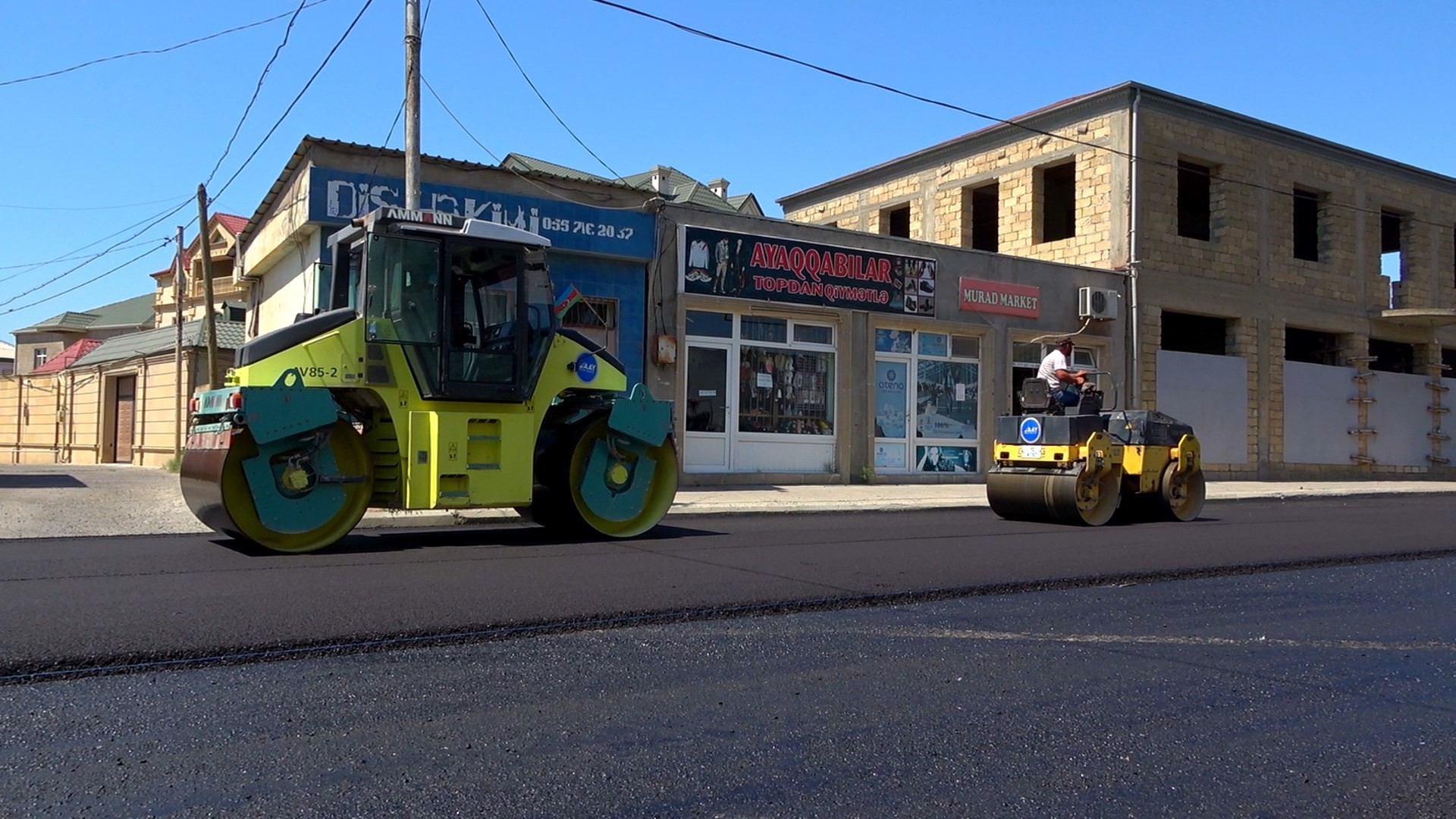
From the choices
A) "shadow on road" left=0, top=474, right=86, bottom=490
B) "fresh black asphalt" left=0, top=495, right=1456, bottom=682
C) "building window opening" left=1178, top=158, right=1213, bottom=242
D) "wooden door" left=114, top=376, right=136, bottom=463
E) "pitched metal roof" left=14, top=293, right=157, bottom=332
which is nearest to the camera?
"fresh black asphalt" left=0, top=495, right=1456, bottom=682

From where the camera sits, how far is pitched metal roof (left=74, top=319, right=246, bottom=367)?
94.5 ft

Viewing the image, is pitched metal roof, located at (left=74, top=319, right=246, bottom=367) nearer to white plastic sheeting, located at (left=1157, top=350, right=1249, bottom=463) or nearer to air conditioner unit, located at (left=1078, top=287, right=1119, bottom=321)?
air conditioner unit, located at (left=1078, top=287, right=1119, bottom=321)

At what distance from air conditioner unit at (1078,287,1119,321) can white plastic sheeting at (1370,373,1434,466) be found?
9.28 meters

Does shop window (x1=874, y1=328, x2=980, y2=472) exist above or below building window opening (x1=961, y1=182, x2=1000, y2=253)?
below

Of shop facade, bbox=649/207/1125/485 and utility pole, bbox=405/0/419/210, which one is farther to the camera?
shop facade, bbox=649/207/1125/485

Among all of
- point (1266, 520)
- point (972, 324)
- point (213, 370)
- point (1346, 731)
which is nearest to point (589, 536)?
point (1346, 731)

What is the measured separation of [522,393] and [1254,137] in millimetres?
20583


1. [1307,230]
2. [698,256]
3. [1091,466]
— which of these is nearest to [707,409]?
[698,256]

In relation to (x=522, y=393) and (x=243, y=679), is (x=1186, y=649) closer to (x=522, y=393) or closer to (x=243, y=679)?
(x=243, y=679)

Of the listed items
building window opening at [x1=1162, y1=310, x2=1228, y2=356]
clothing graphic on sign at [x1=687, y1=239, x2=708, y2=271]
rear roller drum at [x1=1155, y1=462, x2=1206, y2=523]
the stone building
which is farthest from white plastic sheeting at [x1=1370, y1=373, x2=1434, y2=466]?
clothing graphic on sign at [x1=687, y1=239, x2=708, y2=271]

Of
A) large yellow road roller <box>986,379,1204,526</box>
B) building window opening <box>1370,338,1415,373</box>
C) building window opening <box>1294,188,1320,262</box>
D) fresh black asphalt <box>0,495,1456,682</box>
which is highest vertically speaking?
building window opening <box>1294,188,1320,262</box>

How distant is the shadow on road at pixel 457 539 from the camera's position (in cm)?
903

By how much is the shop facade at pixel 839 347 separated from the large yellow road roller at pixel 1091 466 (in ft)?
17.5

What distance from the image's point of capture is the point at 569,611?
6.31 meters
